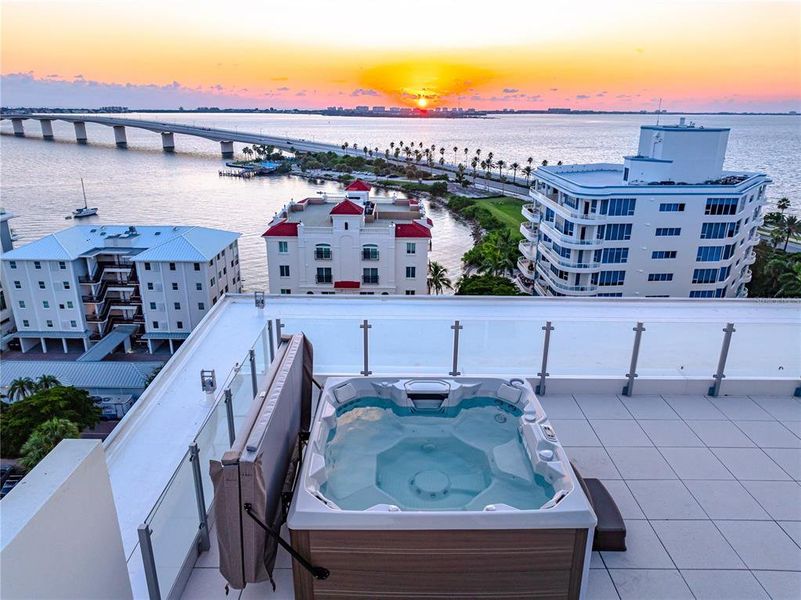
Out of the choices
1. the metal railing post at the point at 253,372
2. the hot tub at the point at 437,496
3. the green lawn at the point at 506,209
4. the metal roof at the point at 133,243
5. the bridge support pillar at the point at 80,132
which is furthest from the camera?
the bridge support pillar at the point at 80,132

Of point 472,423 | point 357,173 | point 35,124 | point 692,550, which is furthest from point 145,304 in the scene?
point 35,124

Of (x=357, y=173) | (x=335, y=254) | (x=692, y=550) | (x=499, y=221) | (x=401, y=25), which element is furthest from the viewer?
(x=357, y=173)

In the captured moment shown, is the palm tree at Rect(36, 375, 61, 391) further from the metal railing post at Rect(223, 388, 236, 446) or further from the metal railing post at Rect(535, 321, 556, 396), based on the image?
the metal railing post at Rect(535, 321, 556, 396)

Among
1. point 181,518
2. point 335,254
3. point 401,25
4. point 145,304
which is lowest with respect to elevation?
point 145,304

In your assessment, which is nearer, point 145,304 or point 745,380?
point 745,380

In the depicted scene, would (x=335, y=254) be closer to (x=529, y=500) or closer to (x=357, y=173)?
(x=529, y=500)

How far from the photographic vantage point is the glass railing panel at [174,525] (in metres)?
2.16

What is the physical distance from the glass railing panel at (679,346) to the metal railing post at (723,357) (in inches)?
1.3

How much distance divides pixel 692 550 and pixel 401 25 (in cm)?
940

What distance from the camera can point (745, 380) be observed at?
449cm

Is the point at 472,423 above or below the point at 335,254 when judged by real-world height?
above

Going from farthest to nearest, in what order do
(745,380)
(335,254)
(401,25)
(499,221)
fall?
(499,221) < (335,254) < (401,25) < (745,380)

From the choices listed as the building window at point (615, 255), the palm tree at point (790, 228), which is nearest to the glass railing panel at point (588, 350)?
the building window at point (615, 255)

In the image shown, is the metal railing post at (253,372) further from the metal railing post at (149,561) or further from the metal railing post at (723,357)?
the metal railing post at (723,357)
